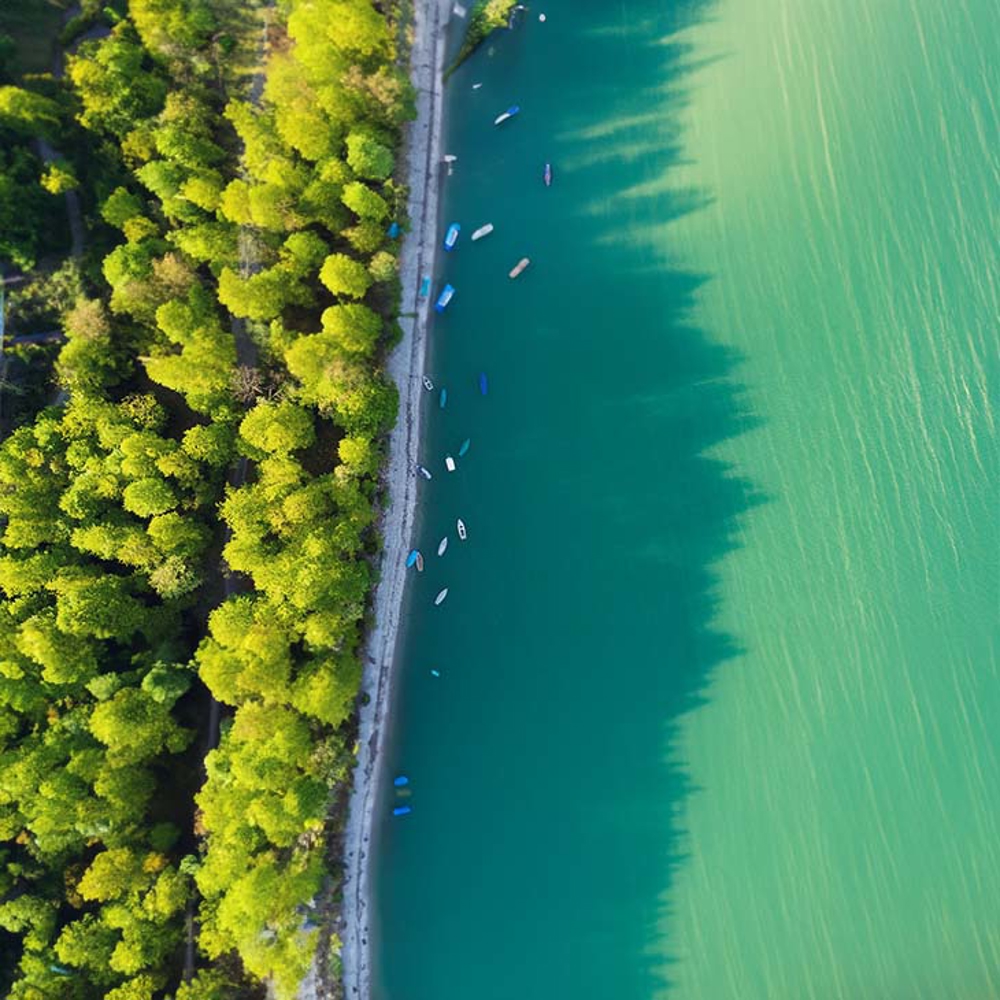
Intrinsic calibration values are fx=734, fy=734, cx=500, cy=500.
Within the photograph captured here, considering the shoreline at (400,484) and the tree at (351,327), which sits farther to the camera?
the shoreline at (400,484)

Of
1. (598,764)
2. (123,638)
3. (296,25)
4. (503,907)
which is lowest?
(503,907)

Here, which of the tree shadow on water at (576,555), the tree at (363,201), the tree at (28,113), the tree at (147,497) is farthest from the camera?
the tree shadow on water at (576,555)

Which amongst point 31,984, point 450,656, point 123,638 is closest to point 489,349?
point 450,656

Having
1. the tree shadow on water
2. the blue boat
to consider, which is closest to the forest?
the blue boat

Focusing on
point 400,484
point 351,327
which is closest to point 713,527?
point 400,484

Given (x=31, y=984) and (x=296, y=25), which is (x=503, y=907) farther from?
(x=296, y=25)

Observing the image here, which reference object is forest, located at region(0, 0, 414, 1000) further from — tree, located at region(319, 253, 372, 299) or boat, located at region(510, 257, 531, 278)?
boat, located at region(510, 257, 531, 278)

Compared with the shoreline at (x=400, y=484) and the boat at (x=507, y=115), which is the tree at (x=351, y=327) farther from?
the boat at (x=507, y=115)

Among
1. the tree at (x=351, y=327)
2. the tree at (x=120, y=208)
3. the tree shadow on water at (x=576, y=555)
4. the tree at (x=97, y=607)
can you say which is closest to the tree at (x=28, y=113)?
the tree at (x=120, y=208)
